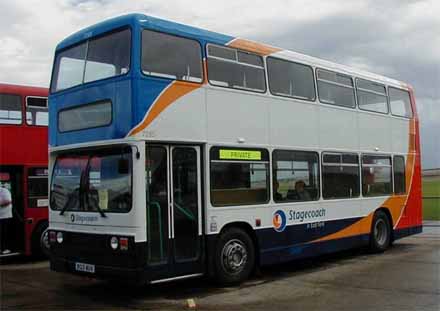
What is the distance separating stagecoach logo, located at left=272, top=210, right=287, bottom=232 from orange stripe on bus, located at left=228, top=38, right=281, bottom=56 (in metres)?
3.00

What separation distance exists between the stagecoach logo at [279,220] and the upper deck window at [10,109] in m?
6.45

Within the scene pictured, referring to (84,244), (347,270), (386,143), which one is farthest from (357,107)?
(84,244)

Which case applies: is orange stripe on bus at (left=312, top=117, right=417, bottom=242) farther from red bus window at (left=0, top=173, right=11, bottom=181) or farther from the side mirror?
red bus window at (left=0, top=173, right=11, bottom=181)

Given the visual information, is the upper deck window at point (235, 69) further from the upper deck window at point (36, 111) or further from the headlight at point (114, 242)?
the upper deck window at point (36, 111)

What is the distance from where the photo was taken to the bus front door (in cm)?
862

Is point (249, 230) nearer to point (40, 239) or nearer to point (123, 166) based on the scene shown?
point (123, 166)

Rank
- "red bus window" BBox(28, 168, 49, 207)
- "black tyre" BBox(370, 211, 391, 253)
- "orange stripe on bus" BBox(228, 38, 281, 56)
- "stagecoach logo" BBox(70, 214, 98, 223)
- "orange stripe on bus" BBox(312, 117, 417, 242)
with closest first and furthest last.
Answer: "stagecoach logo" BBox(70, 214, 98, 223)
"orange stripe on bus" BBox(228, 38, 281, 56)
"orange stripe on bus" BBox(312, 117, 417, 242)
"red bus window" BBox(28, 168, 49, 207)
"black tyre" BBox(370, 211, 391, 253)

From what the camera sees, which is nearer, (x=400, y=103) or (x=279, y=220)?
(x=279, y=220)

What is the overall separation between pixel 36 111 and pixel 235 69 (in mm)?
5709

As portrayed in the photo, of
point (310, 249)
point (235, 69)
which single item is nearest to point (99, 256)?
point (235, 69)

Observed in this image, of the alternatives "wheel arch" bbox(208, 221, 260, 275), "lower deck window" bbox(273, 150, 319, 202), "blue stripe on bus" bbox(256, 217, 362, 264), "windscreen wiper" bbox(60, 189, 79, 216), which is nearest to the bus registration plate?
"windscreen wiper" bbox(60, 189, 79, 216)

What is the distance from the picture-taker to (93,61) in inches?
368

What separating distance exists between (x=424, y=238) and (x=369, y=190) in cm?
451

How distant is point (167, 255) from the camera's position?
875 centimetres
